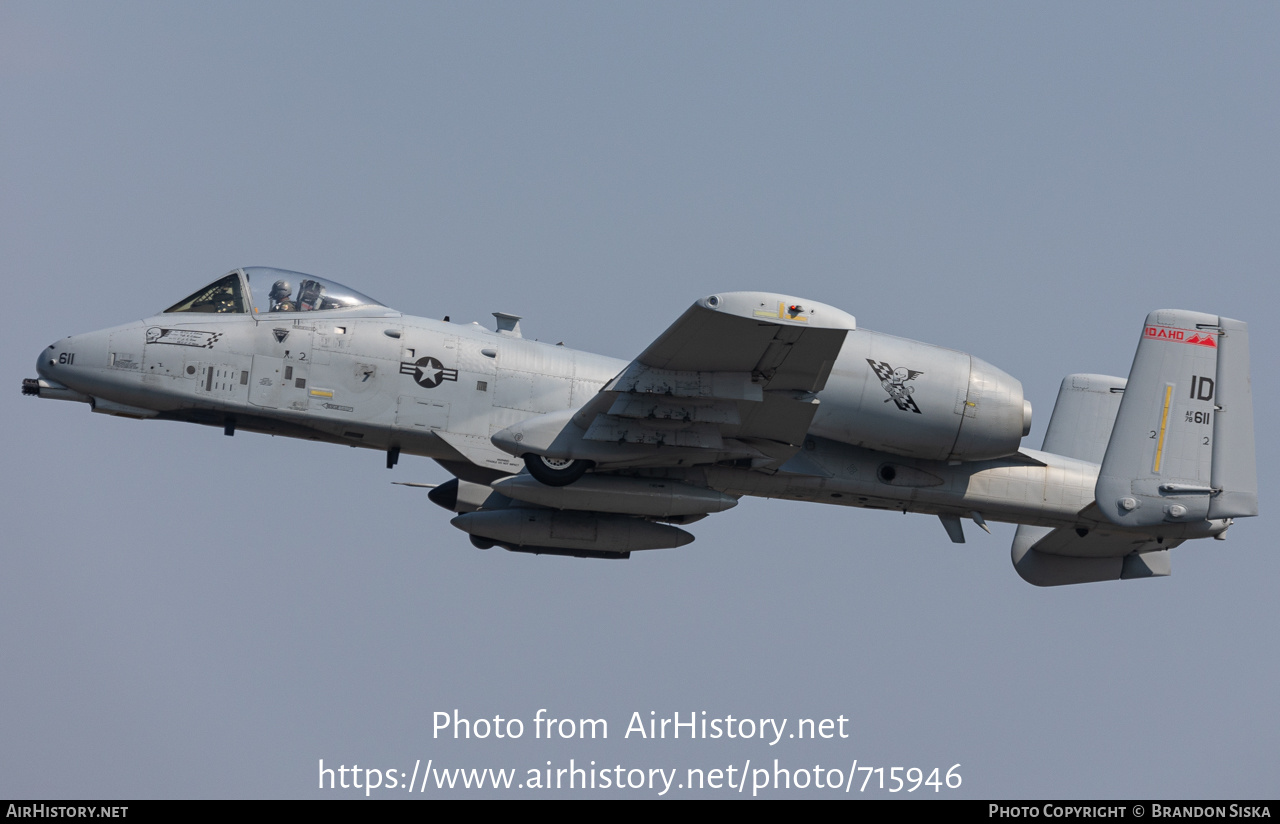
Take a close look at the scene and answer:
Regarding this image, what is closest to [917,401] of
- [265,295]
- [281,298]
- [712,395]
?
[712,395]

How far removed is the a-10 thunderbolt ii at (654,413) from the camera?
14992mm

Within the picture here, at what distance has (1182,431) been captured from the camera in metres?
17.1

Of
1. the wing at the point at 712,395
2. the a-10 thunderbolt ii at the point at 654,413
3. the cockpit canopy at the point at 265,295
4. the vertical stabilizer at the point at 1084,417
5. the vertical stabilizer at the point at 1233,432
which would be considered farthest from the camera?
the vertical stabilizer at the point at 1084,417

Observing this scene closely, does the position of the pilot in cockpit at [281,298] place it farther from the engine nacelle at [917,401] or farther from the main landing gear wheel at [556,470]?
the engine nacelle at [917,401]

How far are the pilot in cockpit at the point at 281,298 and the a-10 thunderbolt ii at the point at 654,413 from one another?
0.10ft

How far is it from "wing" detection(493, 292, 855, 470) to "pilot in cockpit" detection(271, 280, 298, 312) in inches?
124

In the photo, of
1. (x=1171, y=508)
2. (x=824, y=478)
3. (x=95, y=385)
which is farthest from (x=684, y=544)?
(x=95, y=385)

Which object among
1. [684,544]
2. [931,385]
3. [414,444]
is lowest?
[684,544]

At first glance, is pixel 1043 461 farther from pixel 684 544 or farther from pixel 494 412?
pixel 494 412

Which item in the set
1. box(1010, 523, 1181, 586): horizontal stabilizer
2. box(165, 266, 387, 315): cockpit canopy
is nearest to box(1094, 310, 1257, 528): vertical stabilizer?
box(1010, 523, 1181, 586): horizontal stabilizer

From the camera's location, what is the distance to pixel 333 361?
15758mm

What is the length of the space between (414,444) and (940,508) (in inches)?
263

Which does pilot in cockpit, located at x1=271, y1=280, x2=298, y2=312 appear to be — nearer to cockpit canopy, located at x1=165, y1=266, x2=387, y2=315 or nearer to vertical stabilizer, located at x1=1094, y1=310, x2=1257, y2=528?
cockpit canopy, located at x1=165, y1=266, x2=387, y2=315

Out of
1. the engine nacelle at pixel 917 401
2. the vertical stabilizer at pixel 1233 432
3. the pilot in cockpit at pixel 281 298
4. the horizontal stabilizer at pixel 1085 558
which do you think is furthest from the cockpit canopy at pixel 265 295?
the vertical stabilizer at pixel 1233 432
